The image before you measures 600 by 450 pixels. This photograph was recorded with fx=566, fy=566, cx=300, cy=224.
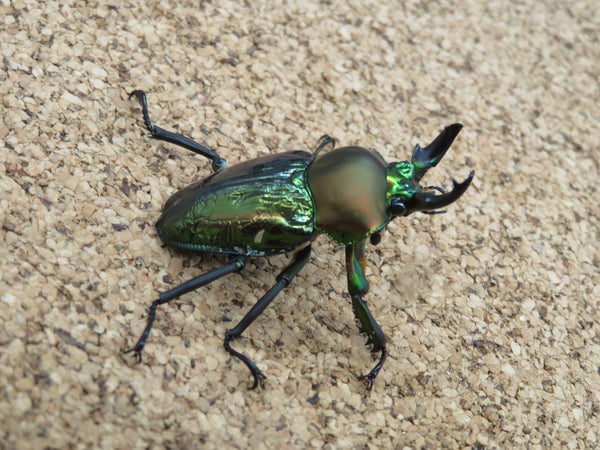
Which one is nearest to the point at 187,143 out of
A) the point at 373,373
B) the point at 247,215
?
the point at 247,215

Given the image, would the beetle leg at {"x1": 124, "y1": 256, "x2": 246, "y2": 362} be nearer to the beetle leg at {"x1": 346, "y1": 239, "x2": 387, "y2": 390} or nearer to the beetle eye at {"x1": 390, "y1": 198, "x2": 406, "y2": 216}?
the beetle leg at {"x1": 346, "y1": 239, "x2": 387, "y2": 390}

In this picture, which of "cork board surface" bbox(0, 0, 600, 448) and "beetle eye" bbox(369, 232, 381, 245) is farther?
"beetle eye" bbox(369, 232, 381, 245)

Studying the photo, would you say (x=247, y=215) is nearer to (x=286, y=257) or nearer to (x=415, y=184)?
(x=286, y=257)

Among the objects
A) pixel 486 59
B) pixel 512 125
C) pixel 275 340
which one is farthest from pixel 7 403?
pixel 486 59

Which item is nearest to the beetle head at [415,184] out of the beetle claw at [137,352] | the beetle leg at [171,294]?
the beetle leg at [171,294]

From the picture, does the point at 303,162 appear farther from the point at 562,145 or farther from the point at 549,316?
the point at 562,145

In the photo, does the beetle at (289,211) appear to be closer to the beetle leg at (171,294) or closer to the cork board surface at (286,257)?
the beetle leg at (171,294)

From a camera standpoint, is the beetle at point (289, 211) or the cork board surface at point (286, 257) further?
the beetle at point (289, 211)

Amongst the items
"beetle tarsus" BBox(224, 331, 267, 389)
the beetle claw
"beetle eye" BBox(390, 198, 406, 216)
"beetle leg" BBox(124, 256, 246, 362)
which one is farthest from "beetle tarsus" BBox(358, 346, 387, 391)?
the beetle claw
